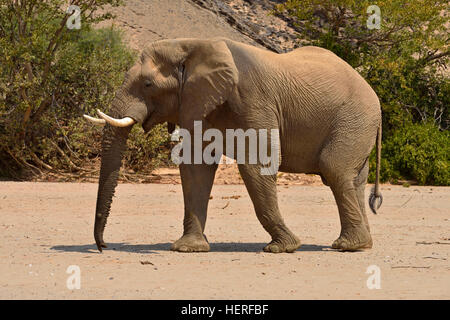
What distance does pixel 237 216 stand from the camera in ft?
40.9

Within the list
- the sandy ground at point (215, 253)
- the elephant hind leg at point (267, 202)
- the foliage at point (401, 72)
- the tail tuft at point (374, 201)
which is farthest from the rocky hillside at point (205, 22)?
the elephant hind leg at point (267, 202)

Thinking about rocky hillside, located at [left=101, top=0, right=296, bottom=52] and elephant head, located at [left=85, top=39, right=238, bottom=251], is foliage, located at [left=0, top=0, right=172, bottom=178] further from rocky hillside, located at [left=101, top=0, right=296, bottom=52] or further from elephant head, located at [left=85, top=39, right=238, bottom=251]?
rocky hillside, located at [left=101, top=0, right=296, bottom=52]

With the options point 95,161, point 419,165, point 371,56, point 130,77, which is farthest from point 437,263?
point 371,56

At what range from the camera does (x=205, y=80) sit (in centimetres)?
829

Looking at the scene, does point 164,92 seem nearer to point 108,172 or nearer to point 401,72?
point 108,172

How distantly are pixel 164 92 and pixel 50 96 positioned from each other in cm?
969

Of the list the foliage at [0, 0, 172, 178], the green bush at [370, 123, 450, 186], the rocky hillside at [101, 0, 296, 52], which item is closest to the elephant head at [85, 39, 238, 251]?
the foliage at [0, 0, 172, 178]

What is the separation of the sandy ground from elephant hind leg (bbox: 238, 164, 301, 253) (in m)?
0.18

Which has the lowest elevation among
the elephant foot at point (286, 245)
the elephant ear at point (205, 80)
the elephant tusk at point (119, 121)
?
the elephant foot at point (286, 245)

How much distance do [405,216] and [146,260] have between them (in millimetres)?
5872

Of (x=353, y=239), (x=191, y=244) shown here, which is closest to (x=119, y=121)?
(x=191, y=244)

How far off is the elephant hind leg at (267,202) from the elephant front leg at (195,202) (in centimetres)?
54

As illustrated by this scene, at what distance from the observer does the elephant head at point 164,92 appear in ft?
27.0

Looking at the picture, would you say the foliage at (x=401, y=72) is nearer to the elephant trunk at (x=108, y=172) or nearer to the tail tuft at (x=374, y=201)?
the tail tuft at (x=374, y=201)
